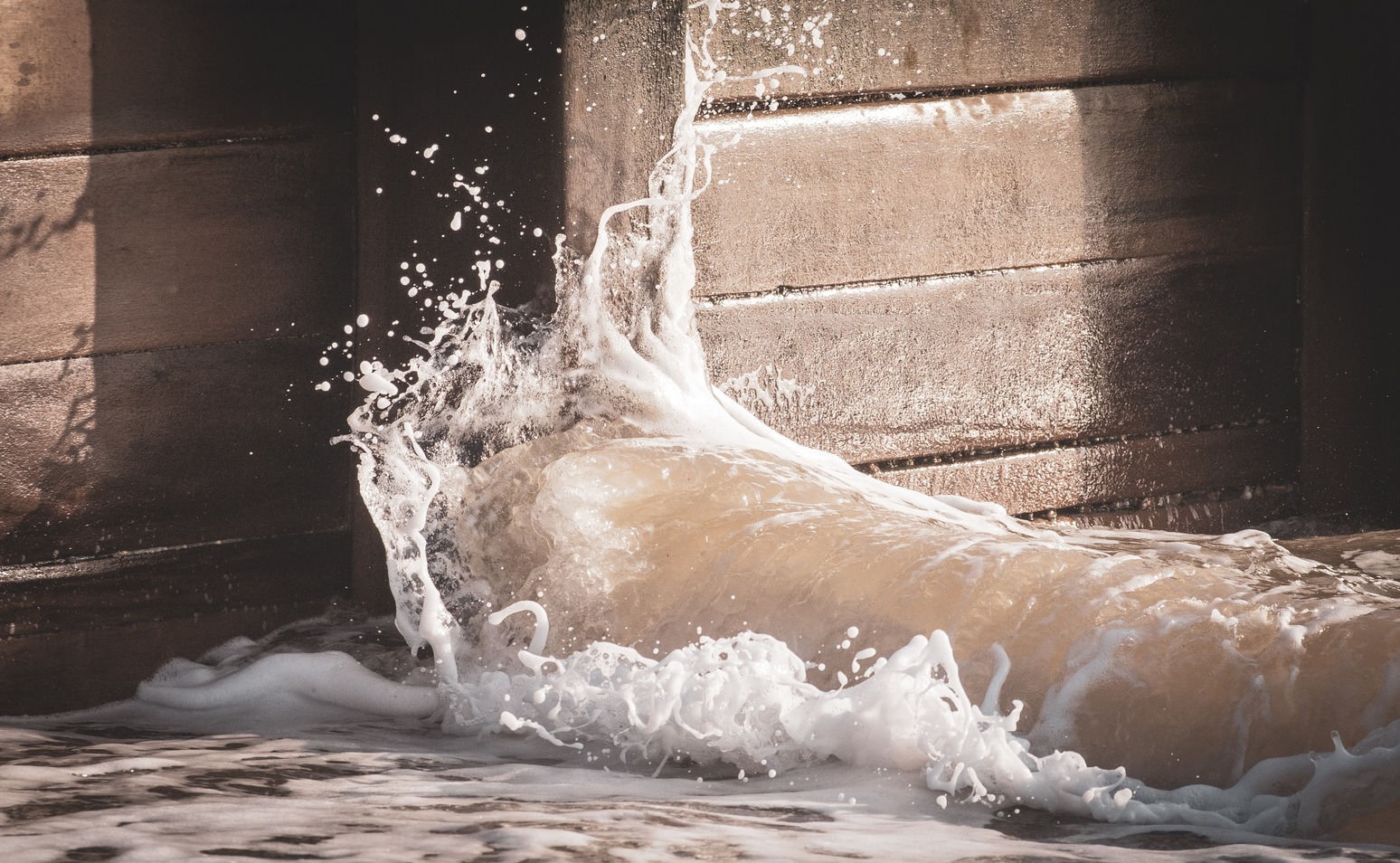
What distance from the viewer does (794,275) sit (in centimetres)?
282

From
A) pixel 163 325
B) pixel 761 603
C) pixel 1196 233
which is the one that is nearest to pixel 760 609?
pixel 761 603

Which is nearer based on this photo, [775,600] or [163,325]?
[775,600]

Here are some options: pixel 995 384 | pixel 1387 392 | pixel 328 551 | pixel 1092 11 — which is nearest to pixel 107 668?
pixel 328 551

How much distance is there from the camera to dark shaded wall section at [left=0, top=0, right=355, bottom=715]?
2316mm

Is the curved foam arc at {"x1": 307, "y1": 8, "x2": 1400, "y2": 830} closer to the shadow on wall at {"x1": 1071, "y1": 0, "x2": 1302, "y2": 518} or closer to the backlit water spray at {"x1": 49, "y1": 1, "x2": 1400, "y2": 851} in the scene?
the backlit water spray at {"x1": 49, "y1": 1, "x2": 1400, "y2": 851}

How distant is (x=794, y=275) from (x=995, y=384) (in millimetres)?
579

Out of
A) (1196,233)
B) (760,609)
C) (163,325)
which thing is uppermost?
(1196,233)

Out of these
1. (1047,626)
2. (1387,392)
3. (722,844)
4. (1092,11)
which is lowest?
(722,844)

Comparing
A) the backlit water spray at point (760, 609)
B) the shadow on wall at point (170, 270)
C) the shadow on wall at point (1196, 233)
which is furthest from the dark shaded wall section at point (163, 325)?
the shadow on wall at point (1196, 233)

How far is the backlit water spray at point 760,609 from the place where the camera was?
1796 mm

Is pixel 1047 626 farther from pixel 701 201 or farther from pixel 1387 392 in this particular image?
pixel 1387 392

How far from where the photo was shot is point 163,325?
7.99 feet

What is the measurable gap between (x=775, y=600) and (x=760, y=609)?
0.10 feet

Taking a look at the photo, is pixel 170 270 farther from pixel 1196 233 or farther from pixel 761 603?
pixel 1196 233
